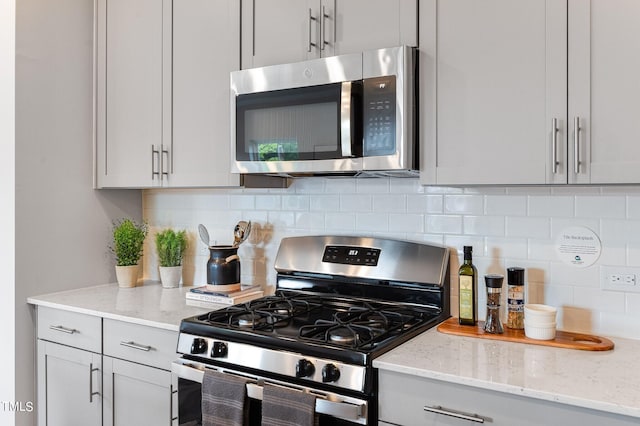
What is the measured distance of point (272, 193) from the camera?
2.59 m

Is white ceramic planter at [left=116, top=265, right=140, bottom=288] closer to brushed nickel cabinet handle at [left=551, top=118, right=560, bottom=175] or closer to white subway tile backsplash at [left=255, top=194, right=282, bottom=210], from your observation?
white subway tile backsplash at [left=255, top=194, right=282, bottom=210]

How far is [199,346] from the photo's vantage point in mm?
1865

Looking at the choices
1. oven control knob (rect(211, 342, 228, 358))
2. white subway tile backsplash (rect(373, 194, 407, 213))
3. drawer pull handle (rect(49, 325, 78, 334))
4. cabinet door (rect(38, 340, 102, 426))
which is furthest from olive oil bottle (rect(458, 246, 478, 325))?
drawer pull handle (rect(49, 325, 78, 334))

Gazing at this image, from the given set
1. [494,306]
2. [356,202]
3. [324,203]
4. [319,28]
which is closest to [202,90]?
[319,28]

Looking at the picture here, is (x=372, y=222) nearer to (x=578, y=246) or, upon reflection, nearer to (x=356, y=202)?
(x=356, y=202)

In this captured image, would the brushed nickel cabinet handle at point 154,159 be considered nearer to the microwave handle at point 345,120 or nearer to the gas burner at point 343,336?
the microwave handle at point 345,120

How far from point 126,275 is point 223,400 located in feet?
4.03

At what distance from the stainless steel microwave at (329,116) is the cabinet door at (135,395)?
2.97 ft

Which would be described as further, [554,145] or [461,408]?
[554,145]

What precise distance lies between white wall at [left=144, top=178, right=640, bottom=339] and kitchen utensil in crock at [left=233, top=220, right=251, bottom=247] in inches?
3.3

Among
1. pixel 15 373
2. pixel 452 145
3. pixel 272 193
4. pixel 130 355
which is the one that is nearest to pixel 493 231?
pixel 452 145

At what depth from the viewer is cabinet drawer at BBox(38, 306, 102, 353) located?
2.27 metres

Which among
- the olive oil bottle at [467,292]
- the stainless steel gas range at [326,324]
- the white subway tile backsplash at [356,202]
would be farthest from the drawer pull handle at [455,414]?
the white subway tile backsplash at [356,202]

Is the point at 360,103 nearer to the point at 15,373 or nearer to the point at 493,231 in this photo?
the point at 493,231
